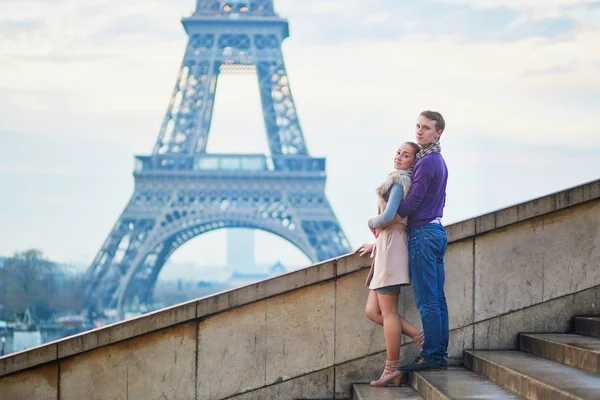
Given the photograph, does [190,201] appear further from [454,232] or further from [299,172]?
[454,232]

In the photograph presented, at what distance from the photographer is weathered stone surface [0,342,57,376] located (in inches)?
309

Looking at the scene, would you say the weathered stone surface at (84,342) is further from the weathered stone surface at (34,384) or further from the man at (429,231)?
the man at (429,231)

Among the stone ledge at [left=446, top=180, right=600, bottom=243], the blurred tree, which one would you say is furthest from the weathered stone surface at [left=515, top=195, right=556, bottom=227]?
the blurred tree

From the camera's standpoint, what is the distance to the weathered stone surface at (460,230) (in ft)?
26.1

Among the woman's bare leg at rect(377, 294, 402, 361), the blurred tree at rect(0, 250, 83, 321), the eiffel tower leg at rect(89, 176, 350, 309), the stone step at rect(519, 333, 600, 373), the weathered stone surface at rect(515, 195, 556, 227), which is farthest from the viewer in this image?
the blurred tree at rect(0, 250, 83, 321)

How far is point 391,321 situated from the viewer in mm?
7191

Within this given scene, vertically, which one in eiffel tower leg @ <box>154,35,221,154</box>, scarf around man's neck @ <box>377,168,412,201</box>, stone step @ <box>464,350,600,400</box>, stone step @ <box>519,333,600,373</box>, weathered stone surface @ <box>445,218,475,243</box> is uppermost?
eiffel tower leg @ <box>154,35,221,154</box>

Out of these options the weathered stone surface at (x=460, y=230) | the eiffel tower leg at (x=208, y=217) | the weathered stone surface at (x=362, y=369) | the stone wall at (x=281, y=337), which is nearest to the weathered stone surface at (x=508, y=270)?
the stone wall at (x=281, y=337)

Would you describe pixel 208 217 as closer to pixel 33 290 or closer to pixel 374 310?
pixel 33 290

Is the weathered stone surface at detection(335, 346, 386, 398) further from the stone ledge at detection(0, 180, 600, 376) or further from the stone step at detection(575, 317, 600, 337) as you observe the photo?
the stone step at detection(575, 317, 600, 337)

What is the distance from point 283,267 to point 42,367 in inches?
5105

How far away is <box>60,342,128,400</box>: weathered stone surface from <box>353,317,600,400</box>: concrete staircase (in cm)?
177

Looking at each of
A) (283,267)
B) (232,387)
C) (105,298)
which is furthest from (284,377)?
(283,267)

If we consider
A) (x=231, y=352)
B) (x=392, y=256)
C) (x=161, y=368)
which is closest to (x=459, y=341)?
(x=392, y=256)
